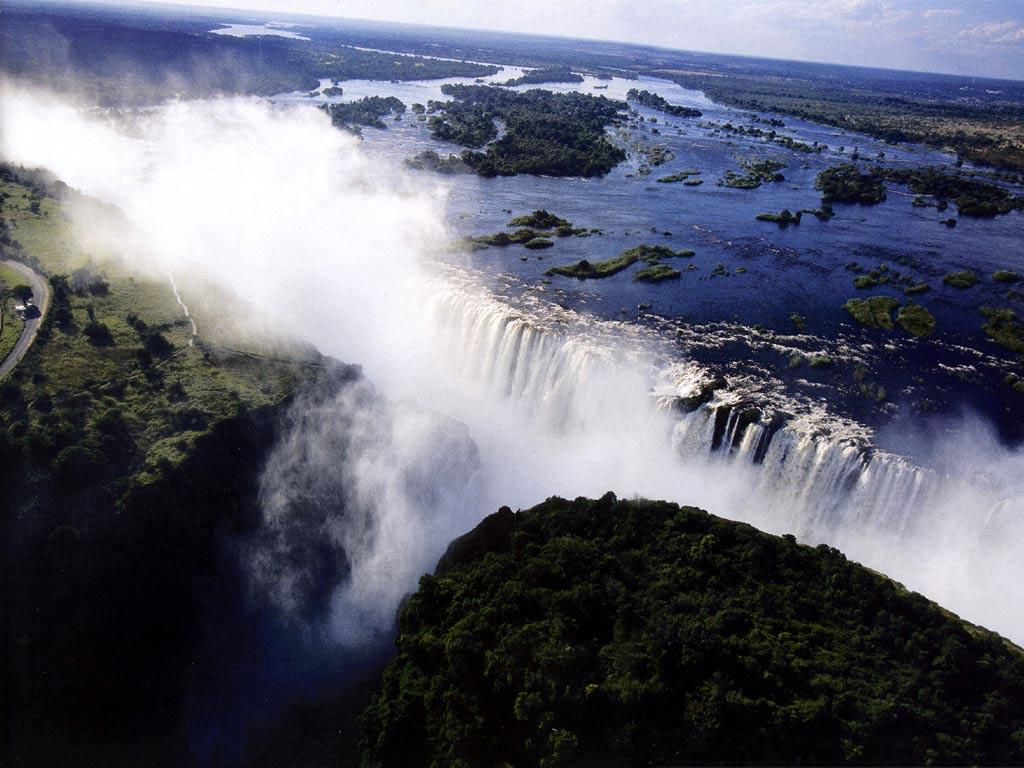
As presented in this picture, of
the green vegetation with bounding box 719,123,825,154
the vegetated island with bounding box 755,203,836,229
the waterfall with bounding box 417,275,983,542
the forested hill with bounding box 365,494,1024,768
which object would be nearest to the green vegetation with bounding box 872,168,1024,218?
the vegetated island with bounding box 755,203,836,229

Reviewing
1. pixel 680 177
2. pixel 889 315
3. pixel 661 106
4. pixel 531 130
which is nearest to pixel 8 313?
pixel 889 315

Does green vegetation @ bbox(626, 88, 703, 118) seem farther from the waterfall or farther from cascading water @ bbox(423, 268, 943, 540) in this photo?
cascading water @ bbox(423, 268, 943, 540)

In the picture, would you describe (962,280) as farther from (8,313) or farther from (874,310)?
(8,313)

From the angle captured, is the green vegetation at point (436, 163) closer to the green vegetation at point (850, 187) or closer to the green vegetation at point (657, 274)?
the green vegetation at point (657, 274)

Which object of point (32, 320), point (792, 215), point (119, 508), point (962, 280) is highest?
point (792, 215)

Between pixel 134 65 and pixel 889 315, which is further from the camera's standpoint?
pixel 134 65

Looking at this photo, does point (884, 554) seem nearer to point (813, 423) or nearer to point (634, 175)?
point (813, 423)
